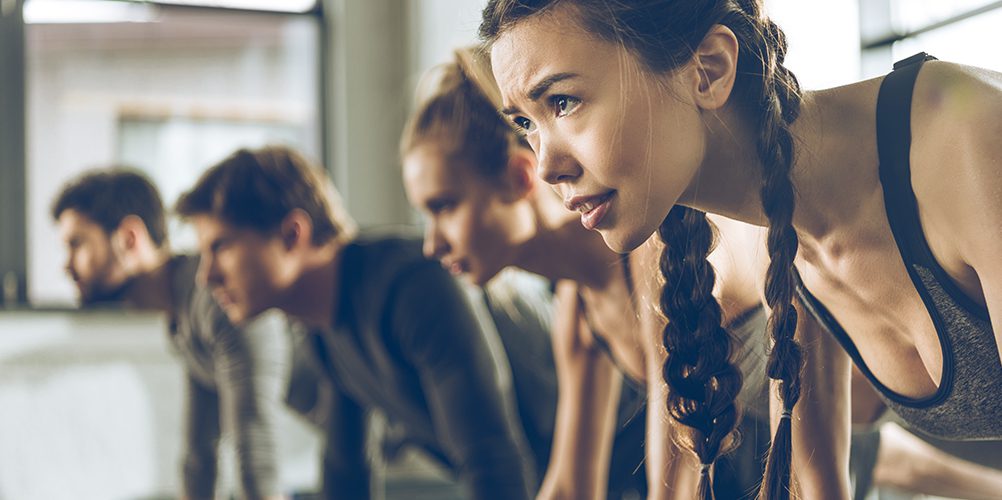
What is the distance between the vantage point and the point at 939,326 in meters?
0.67

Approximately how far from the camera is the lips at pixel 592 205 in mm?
649

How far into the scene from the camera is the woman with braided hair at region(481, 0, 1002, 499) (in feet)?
2.02

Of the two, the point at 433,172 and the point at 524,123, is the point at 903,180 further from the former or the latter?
the point at 433,172

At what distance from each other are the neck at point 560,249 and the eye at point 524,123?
46 cm

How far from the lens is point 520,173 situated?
125 cm

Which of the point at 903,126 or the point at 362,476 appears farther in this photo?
the point at 362,476

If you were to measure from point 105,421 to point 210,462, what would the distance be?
3.09 ft

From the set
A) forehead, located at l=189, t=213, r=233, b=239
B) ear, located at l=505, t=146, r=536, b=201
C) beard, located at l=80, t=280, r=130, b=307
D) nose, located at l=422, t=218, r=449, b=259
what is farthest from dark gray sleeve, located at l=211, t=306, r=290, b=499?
ear, located at l=505, t=146, r=536, b=201

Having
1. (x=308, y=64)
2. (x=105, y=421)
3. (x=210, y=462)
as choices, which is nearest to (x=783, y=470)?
(x=210, y=462)

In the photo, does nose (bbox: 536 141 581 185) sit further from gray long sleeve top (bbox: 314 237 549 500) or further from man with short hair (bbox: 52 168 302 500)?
man with short hair (bbox: 52 168 302 500)

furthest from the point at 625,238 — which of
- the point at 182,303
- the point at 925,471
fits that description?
the point at 182,303

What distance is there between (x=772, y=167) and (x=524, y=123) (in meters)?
0.17

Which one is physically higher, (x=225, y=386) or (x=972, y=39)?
(x=972, y=39)

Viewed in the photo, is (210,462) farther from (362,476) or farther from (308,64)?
(308,64)
